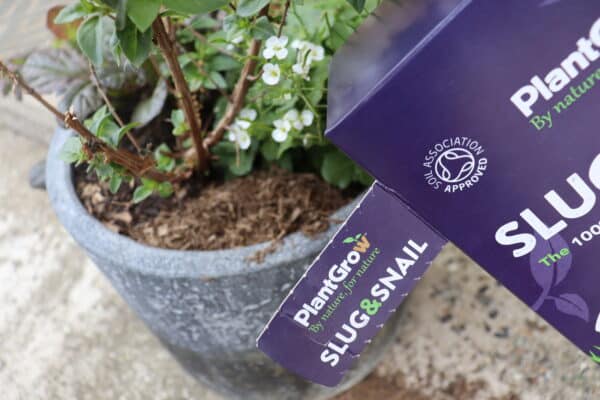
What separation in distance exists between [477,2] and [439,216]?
9.6 inches

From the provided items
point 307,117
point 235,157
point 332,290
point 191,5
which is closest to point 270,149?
point 235,157

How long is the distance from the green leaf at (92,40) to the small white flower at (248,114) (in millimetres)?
378

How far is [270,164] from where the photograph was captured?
4.49 feet

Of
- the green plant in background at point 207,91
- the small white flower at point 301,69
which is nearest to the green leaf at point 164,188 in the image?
the green plant in background at point 207,91

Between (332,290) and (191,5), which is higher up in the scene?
(191,5)

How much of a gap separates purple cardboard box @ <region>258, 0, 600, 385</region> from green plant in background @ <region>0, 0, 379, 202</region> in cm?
26

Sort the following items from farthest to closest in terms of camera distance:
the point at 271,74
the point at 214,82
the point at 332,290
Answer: the point at 214,82
the point at 271,74
the point at 332,290

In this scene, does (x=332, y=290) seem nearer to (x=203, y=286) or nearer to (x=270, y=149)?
(x=203, y=286)

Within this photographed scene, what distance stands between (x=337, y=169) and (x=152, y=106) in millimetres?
372

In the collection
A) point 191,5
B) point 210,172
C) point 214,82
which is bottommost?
point 210,172

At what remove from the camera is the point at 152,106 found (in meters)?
1.27

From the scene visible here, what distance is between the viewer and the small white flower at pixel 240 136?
1190 mm

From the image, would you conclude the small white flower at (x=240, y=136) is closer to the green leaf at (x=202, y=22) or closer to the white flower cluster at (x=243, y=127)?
the white flower cluster at (x=243, y=127)

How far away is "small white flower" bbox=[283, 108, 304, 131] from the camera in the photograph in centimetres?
113
